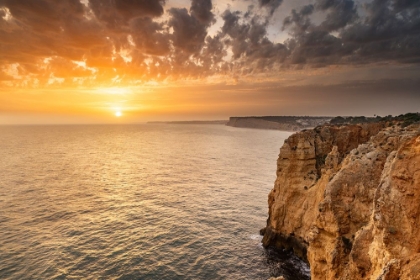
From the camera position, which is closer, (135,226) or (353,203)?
(353,203)

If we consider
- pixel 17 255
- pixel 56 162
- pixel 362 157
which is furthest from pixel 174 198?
pixel 56 162

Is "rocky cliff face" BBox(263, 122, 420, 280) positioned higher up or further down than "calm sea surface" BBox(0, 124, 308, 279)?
higher up

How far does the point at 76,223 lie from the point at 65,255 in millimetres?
10940

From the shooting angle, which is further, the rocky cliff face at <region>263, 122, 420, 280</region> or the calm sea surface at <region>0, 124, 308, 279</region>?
the calm sea surface at <region>0, 124, 308, 279</region>

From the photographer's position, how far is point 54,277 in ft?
106

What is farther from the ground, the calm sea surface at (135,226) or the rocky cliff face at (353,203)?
the rocky cliff face at (353,203)

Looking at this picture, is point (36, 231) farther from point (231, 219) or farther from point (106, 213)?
point (231, 219)

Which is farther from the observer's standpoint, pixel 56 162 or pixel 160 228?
pixel 56 162

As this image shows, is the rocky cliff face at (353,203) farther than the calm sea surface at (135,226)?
No

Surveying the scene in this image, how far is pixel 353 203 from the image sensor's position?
69.7 ft

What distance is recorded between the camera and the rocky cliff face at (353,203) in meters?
13.1

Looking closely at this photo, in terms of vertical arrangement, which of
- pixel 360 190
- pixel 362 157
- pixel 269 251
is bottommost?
pixel 269 251

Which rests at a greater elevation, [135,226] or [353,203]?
[353,203]

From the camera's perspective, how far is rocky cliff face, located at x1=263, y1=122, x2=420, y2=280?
13.1m
